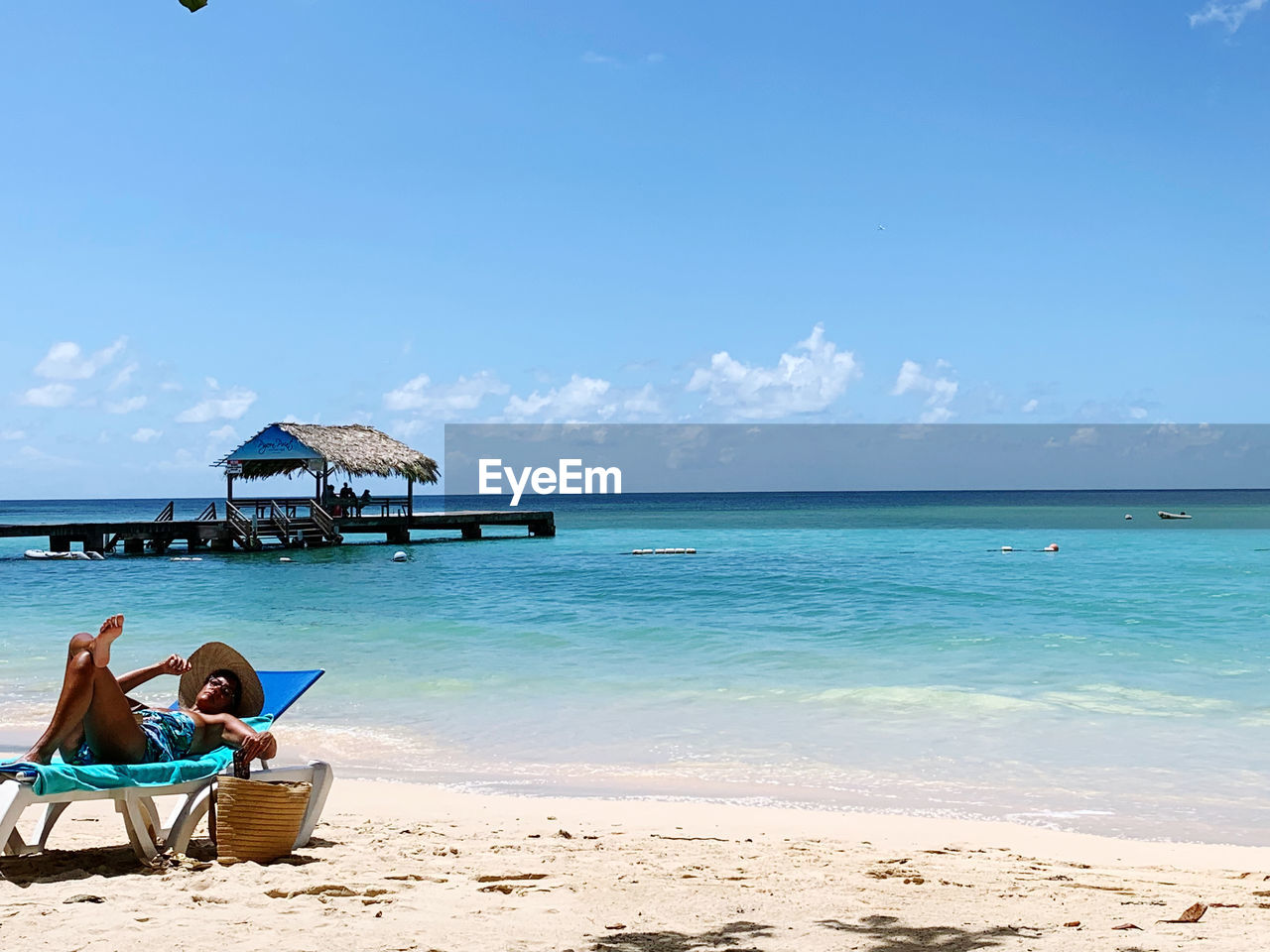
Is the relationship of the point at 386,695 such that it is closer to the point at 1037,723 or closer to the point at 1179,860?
the point at 1037,723

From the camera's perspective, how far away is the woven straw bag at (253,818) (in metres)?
4.09

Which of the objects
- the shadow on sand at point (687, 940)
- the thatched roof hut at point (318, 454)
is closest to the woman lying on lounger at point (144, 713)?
the shadow on sand at point (687, 940)

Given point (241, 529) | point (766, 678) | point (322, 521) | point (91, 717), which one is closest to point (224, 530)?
point (241, 529)

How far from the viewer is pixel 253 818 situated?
4125mm

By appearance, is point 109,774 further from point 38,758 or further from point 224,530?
point 224,530

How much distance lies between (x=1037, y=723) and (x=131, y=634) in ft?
35.9

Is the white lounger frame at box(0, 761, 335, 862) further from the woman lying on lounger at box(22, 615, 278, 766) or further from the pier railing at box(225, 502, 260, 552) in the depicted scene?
the pier railing at box(225, 502, 260, 552)

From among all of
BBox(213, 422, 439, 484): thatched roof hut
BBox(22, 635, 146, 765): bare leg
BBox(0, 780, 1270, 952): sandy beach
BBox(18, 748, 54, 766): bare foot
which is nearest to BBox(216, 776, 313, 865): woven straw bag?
BBox(0, 780, 1270, 952): sandy beach

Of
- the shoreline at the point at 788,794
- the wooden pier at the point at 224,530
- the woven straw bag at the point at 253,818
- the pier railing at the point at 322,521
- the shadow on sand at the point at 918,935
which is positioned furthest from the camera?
the pier railing at the point at 322,521

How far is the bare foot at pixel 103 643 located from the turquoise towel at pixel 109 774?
1.24ft

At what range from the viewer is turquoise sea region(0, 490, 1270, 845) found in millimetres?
6676

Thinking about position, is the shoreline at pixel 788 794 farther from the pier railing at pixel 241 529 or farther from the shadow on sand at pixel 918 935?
the pier railing at pixel 241 529

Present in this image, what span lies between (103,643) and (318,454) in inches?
1033

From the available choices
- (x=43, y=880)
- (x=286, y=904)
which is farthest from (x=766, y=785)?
(x=43, y=880)
